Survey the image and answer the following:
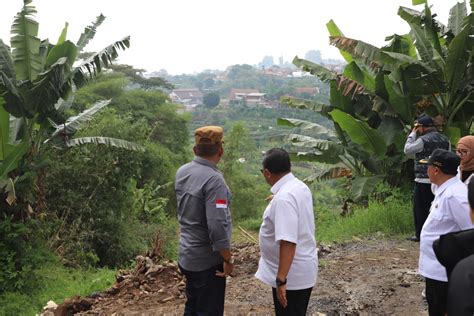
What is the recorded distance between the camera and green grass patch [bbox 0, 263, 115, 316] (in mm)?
6059

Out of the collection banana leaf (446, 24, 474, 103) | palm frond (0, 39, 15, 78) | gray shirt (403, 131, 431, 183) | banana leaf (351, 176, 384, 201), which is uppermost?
banana leaf (446, 24, 474, 103)

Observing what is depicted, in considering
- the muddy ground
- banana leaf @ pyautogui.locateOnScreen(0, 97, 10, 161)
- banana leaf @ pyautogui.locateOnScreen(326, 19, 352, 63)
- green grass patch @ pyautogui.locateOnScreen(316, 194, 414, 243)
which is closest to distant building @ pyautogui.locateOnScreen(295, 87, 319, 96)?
banana leaf @ pyautogui.locateOnScreen(326, 19, 352, 63)

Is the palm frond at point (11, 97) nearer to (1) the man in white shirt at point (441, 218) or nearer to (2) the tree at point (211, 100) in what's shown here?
(1) the man in white shirt at point (441, 218)

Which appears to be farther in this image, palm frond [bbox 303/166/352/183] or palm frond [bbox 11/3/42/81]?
palm frond [bbox 303/166/352/183]

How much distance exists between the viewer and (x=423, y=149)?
5328mm

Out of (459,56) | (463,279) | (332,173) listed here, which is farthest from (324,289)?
(332,173)

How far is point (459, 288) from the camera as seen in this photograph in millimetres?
2008

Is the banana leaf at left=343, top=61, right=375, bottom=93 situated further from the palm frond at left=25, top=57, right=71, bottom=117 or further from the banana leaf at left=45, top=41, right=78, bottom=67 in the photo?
the palm frond at left=25, top=57, right=71, bottom=117

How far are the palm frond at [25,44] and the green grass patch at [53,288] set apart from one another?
8.75 ft

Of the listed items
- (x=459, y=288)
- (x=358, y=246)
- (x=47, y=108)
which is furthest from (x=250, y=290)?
(x=47, y=108)

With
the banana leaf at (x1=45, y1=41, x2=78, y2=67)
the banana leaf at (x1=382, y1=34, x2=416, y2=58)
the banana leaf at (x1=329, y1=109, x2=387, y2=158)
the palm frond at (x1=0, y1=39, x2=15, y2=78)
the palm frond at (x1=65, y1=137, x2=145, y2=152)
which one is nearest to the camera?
the palm frond at (x1=0, y1=39, x2=15, y2=78)

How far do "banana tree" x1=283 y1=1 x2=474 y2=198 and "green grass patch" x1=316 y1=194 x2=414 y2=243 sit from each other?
563mm

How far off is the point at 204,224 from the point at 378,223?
4.79m

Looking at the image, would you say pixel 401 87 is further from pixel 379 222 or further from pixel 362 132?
pixel 379 222
